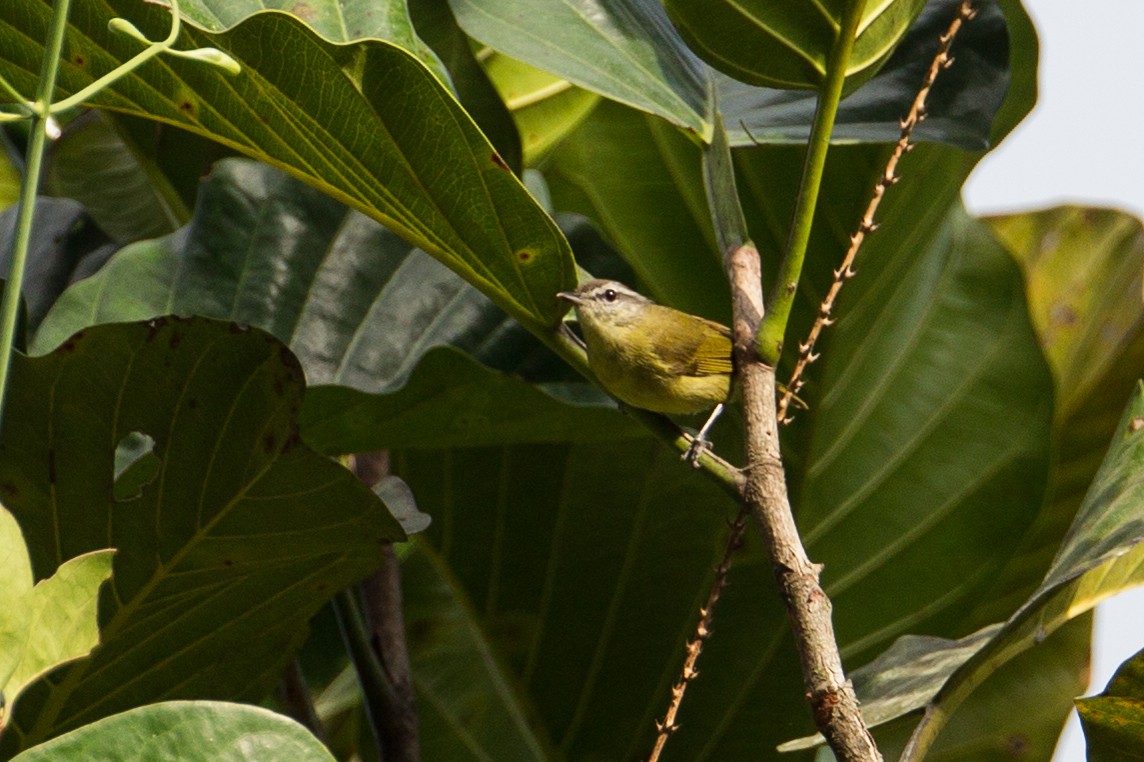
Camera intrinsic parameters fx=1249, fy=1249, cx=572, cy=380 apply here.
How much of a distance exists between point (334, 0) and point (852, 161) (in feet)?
3.02

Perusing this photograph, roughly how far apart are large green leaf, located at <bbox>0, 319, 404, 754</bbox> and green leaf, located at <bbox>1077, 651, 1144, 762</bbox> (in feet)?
2.45

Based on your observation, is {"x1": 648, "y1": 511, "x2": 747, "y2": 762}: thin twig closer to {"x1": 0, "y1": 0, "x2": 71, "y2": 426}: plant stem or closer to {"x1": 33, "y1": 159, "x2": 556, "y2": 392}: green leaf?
{"x1": 0, "y1": 0, "x2": 71, "y2": 426}: plant stem

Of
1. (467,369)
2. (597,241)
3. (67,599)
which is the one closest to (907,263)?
(597,241)

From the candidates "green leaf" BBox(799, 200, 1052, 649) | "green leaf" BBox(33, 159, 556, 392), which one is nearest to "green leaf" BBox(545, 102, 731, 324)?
"green leaf" BBox(799, 200, 1052, 649)

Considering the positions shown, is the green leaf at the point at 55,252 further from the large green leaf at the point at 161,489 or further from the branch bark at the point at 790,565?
the branch bark at the point at 790,565

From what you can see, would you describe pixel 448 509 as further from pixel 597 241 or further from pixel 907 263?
pixel 907 263

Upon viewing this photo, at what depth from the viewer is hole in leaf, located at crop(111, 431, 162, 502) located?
5.12 ft

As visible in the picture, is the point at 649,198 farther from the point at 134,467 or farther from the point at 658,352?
the point at 134,467

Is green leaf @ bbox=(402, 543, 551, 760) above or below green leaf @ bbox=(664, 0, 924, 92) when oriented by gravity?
below

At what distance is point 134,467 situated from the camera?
5.30 feet

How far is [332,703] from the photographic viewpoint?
2100 mm

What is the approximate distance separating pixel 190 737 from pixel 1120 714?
0.84m

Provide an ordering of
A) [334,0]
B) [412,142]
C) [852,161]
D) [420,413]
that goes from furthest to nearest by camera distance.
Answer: [852,161] < [420,413] < [334,0] < [412,142]

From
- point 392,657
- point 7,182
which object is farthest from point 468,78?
point 7,182
